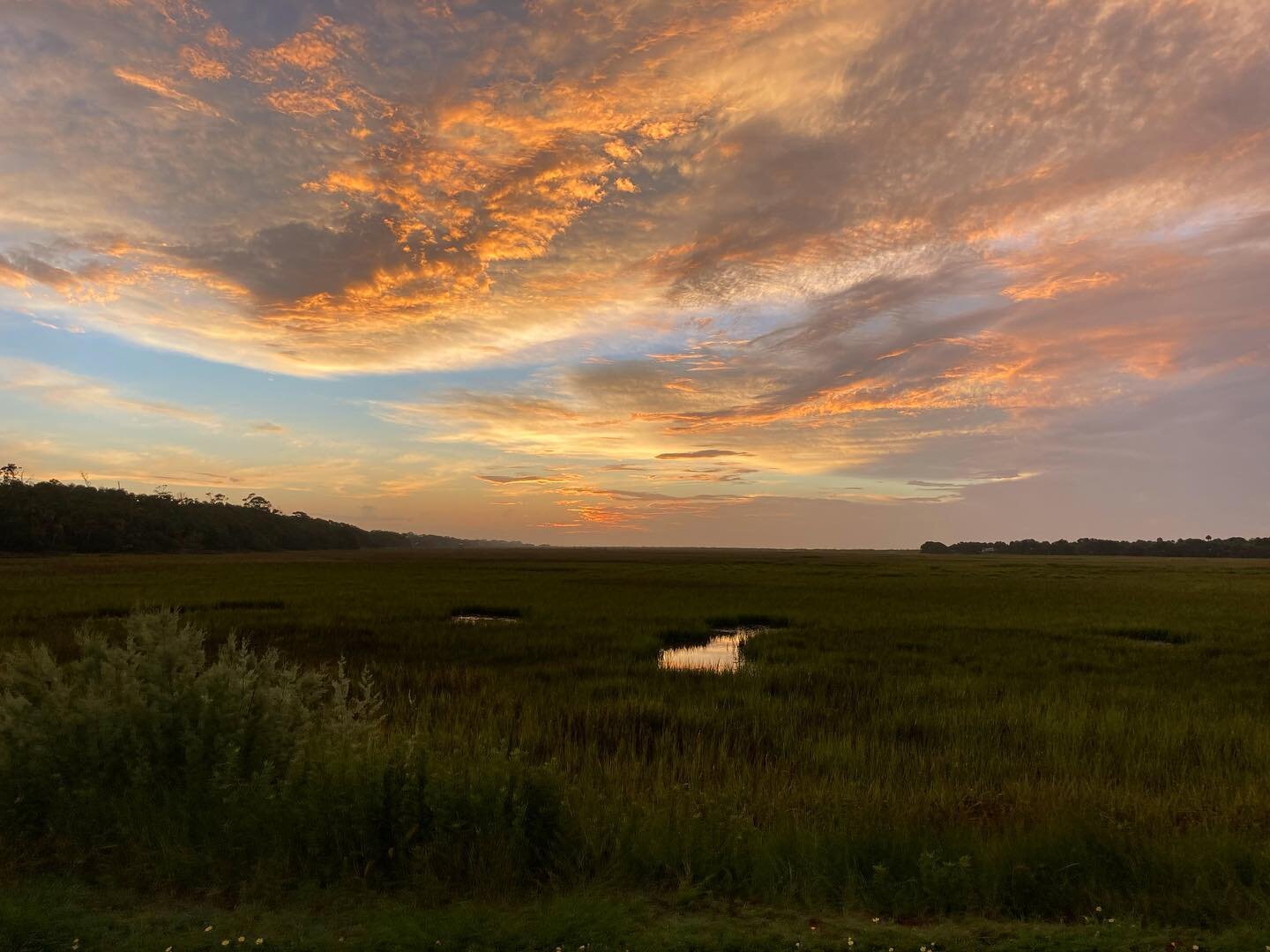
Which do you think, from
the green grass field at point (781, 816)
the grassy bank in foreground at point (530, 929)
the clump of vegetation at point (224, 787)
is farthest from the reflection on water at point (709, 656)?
the grassy bank in foreground at point (530, 929)

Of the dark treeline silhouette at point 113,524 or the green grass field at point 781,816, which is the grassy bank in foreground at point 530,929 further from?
the dark treeline silhouette at point 113,524

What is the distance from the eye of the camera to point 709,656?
58.7 feet

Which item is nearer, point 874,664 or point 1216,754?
point 1216,754

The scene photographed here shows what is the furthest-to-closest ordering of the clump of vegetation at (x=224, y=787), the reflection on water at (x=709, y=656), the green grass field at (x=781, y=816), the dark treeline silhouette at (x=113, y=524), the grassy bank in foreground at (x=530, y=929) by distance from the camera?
the dark treeline silhouette at (x=113, y=524), the reflection on water at (x=709, y=656), the clump of vegetation at (x=224, y=787), the green grass field at (x=781, y=816), the grassy bank in foreground at (x=530, y=929)

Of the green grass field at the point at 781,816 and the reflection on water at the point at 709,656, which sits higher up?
the green grass field at the point at 781,816

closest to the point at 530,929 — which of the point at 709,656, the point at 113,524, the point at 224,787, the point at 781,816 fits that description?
the point at 781,816

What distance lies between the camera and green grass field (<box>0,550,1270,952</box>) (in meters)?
4.22

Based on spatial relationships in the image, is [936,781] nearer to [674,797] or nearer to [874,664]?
[674,797]

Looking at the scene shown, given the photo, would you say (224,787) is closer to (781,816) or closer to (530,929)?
(530,929)

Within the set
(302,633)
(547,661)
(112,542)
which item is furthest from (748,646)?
(112,542)

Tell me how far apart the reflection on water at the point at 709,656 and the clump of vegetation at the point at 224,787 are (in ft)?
31.5

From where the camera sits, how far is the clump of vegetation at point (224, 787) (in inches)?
200

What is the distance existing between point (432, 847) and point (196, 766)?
260 centimetres

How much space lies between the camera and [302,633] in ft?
63.7
